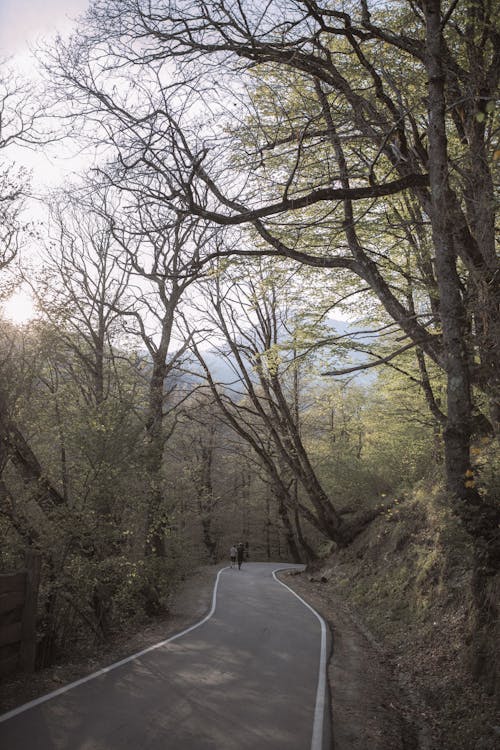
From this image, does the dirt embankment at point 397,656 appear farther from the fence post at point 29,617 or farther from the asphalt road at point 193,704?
→ the asphalt road at point 193,704

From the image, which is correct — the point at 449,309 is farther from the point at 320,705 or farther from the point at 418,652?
the point at 418,652

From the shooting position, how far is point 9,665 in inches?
264

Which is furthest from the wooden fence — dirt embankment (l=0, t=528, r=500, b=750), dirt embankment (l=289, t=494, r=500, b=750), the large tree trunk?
the large tree trunk

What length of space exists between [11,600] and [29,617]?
1.44 feet

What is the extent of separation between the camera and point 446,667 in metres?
7.17

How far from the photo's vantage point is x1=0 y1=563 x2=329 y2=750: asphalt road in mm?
4930

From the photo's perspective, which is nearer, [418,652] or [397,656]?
[418,652]

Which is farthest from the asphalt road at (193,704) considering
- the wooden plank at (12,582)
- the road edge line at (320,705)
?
the wooden plank at (12,582)

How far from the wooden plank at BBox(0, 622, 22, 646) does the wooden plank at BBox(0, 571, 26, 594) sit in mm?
451

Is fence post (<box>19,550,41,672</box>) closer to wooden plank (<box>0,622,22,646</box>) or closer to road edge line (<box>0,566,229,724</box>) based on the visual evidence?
wooden plank (<box>0,622,22,646</box>)

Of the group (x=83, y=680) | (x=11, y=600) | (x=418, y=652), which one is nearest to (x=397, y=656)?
(x=418, y=652)

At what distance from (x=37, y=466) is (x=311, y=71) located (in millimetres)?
8634

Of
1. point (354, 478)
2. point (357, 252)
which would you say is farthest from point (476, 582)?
point (354, 478)

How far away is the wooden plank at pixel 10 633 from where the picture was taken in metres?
6.63
